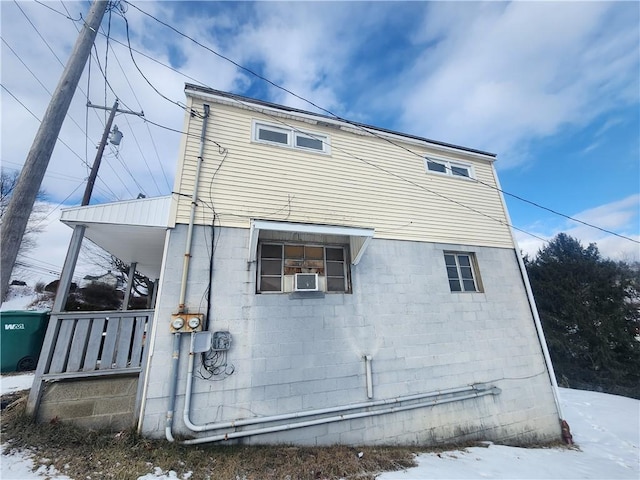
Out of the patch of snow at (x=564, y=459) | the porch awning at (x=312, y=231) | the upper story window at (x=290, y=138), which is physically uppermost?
the upper story window at (x=290, y=138)

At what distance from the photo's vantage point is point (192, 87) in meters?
5.02

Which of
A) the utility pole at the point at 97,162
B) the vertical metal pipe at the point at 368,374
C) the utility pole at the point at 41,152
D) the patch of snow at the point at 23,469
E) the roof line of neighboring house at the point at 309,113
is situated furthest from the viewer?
the utility pole at the point at 97,162

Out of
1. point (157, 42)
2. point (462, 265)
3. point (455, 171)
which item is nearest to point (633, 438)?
point (462, 265)

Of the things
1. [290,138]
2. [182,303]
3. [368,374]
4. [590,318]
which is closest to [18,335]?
[182,303]

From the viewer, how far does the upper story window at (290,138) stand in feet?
17.8

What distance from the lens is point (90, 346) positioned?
366cm

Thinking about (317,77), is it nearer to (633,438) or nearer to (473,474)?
(473,474)

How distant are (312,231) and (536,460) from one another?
18.3ft

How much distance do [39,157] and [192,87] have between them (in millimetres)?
3083

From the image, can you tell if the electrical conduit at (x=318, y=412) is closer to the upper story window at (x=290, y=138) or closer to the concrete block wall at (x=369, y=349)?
the concrete block wall at (x=369, y=349)

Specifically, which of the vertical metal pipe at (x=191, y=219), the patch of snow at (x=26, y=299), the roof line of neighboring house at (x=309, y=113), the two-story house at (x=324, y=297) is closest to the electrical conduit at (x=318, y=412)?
the two-story house at (x=324, y=297)

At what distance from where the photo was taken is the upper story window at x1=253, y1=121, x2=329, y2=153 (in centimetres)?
542

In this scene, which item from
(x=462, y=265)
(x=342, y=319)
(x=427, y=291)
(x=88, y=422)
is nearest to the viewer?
(x=88, y=422)

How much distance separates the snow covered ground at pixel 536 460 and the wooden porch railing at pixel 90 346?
936mm
